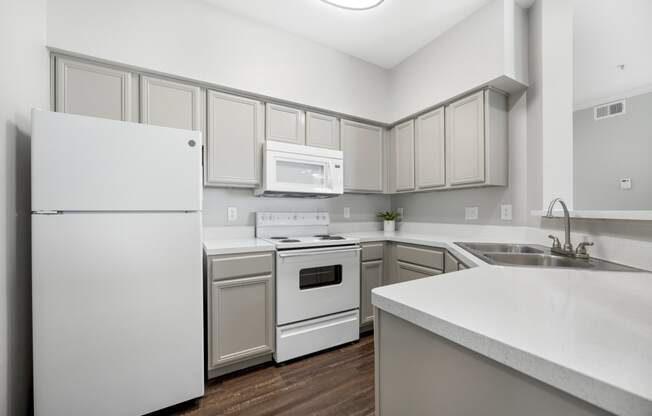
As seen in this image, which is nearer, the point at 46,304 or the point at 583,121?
the point at 46,304

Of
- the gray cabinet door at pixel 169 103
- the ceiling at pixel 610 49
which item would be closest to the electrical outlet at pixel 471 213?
the ceiling at pixel 610 49

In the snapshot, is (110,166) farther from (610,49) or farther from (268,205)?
(610,49)

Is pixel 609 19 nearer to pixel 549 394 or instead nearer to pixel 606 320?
pixel 606 320

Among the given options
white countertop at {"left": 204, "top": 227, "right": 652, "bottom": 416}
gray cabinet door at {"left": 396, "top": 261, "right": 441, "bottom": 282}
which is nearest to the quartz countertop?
white countertop at {"left": 204, "top": 227, "right": 652, "bottom": 416}

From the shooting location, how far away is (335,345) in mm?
2133

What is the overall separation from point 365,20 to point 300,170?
1382 millimetres

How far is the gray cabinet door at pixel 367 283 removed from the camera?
7.67 feet

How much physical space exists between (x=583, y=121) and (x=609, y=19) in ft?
5.33

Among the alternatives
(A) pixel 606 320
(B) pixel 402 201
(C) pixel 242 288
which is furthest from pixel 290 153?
(A) pixel 606 320

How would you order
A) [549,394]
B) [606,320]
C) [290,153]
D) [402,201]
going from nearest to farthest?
[549,394]
[606,320]
[290,153]
[402,201]

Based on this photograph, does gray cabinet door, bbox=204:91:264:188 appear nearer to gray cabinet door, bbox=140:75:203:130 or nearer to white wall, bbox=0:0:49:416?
gray cabinet door, bbox=140:75:203:130

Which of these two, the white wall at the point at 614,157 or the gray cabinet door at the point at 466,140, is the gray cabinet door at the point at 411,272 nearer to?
the gray cabinet door at the point at 466,140

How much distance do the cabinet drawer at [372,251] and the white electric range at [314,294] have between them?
14 centimetres

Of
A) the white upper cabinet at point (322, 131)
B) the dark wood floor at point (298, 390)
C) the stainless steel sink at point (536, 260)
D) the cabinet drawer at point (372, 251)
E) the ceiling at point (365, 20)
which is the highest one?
the ceiling at point (365, 20)
